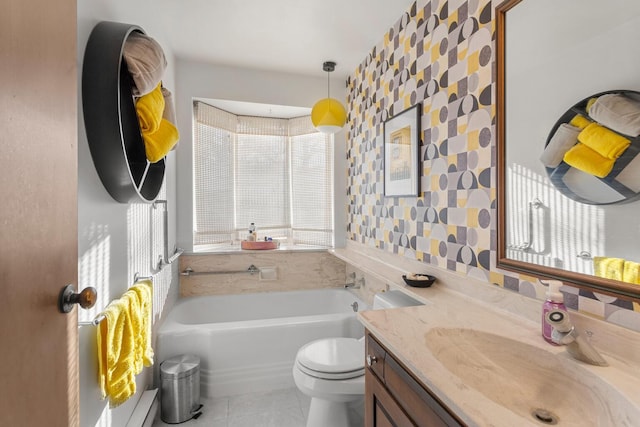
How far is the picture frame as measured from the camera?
5.80ft

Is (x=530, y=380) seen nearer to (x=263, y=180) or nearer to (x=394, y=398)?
(x=394, y=398)

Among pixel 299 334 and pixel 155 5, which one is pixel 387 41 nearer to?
pixel 155 5

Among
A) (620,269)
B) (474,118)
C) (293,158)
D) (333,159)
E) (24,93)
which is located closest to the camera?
(24,93)

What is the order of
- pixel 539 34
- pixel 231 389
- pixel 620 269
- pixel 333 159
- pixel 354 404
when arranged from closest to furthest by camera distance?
1. pixel 620 269
2. pixel 539 34
3. pixel 354 404
4. pixel 231 389
5. pixel 333 159

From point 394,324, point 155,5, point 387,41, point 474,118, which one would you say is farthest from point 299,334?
point 155,5

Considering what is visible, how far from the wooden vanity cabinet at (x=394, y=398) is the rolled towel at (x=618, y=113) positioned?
34.3 inches

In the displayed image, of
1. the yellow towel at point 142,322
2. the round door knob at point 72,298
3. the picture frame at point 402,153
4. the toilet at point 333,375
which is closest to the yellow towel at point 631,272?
the toilet at point 333,375

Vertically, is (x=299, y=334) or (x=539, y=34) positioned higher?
(x=539, y=34)

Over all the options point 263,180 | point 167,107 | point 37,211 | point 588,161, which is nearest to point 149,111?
point 167,107

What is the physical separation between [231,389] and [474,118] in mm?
2241

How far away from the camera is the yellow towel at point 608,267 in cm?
83

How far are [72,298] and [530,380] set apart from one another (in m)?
1.22

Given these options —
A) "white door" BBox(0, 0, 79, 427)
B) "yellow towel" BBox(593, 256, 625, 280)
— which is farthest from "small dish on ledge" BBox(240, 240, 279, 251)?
"yellow towel" BBox(593, 256, 625, 280)

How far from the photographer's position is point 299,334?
2232 millimetres
